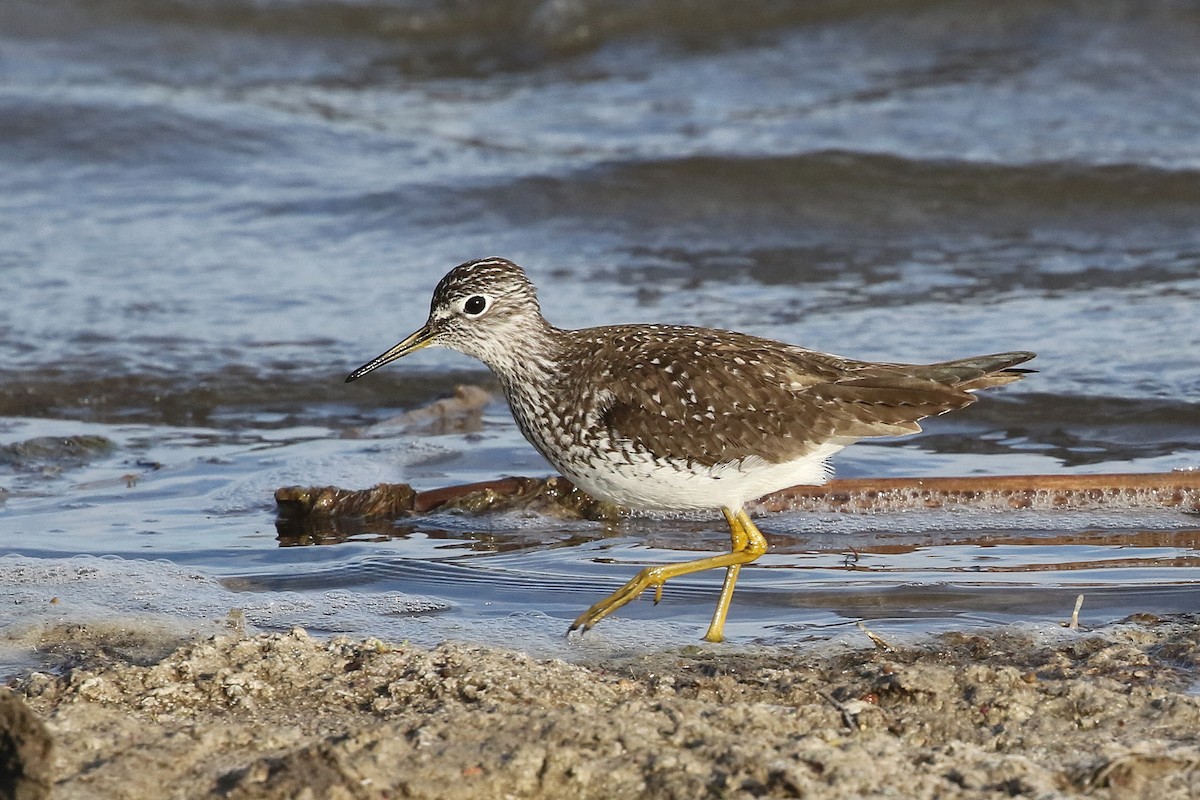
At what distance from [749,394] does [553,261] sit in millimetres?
6193

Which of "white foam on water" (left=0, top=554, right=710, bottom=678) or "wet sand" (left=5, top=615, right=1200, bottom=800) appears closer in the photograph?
"wet sand" (left=5, top=615, right=1200, bottom=800)

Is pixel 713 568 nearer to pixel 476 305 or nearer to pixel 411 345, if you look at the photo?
pixel 476 305

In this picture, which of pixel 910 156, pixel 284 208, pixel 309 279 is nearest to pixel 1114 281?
pixel 910 156

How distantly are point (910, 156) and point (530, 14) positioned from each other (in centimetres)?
686

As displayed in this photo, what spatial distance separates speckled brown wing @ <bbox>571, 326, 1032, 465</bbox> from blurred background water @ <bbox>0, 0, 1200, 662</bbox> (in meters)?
0.64

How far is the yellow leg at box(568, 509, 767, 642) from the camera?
5727 millimetres

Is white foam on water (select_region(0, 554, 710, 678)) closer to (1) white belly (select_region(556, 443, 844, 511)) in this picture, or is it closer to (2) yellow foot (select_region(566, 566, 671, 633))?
(2) yellow foot (select_region(566, 566, 671, 633))

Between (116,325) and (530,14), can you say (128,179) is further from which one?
(530,14)

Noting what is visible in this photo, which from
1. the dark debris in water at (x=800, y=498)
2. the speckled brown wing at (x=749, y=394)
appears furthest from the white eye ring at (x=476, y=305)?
the dark debris in water at (x=800, y=498)

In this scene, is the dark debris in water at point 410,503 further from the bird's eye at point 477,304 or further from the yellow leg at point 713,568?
the yellow leg at point 713,568

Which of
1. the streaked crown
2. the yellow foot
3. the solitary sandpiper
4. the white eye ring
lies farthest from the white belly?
the white eye ring

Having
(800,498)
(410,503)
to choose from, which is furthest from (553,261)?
(800,498)

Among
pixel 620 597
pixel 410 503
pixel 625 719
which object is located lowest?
pixel 625 719

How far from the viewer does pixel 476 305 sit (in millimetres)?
6605
